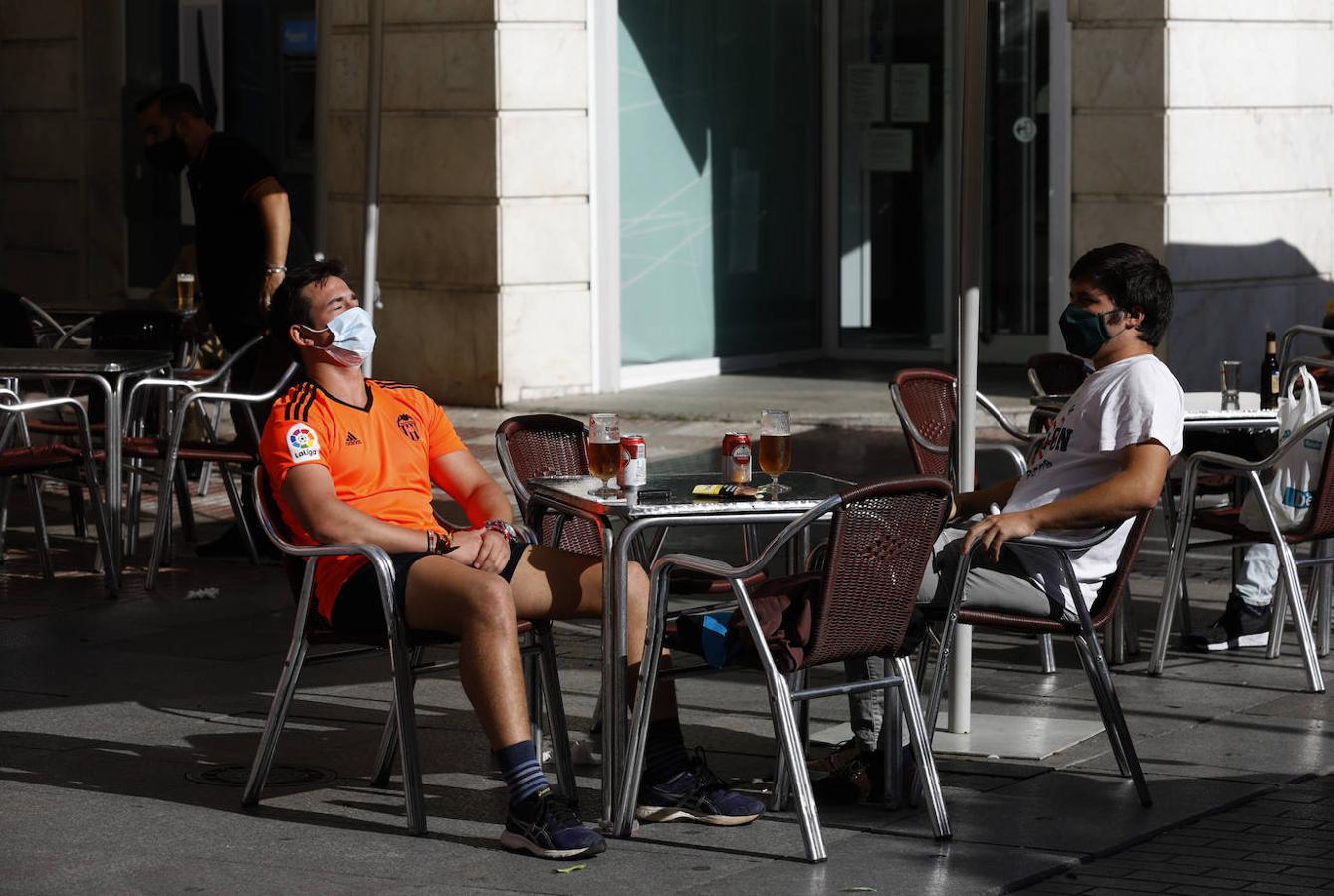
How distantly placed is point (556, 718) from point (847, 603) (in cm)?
95

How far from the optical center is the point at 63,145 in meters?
17.9

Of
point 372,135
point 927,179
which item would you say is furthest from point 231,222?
point 927,179

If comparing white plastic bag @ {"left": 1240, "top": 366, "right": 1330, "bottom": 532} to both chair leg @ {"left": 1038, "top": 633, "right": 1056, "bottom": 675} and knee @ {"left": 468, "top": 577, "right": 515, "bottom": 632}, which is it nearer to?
chair leg @ {"left": 1038, "top": 633, "right": 1056, "bottom": 675}

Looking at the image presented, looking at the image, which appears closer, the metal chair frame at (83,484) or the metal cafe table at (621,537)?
the metal cafe table at (621,537)

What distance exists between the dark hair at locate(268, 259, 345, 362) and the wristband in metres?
0.72

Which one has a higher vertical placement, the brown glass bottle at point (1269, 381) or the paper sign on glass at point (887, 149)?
the paper sign on glass at point (887, 149)

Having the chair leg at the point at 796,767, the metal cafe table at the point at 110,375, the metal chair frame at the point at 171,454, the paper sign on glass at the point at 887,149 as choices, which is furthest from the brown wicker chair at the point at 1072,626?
the paper sign on glass at the point at 887,149

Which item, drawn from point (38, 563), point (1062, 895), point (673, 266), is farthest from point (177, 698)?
point (673, 266)

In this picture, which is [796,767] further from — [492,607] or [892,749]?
[492,607]

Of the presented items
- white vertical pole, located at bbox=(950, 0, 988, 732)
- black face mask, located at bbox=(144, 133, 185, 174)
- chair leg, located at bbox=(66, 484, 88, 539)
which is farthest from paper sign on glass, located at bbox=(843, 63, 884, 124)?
white vertical pole, located at bbox=(950, 0, 988, 732)

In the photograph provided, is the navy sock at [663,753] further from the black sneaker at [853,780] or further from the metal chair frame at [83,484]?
the metal chair frame at [83,484]

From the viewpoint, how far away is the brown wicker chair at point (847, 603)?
17.3ft

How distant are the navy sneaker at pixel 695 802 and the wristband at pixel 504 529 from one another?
0.76m

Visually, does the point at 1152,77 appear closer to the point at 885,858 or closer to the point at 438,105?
the point at 438,105
